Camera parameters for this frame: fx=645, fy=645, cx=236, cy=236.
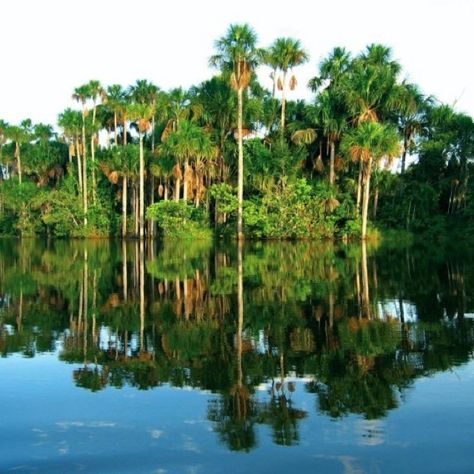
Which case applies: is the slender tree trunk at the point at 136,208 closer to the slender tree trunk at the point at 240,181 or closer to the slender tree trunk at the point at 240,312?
the slender tree trunk at the point at 240,181

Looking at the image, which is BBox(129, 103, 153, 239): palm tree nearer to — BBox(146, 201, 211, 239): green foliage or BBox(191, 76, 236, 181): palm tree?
BBox(146, 201, 211, 239): green foliage

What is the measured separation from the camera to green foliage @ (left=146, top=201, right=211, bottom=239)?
54.5 metres

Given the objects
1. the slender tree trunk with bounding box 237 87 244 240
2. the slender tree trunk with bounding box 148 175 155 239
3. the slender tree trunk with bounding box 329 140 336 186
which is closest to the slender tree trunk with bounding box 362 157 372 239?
the slender tree trunk with bounding box 329 140 336 186

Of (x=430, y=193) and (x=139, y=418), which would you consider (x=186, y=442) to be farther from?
(x=430, y=193)

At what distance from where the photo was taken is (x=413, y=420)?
6.84 metres

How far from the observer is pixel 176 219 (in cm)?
5450

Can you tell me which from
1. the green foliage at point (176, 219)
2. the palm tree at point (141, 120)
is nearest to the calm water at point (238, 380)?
the green foliage at point (176, 219)

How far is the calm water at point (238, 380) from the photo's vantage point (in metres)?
5.95

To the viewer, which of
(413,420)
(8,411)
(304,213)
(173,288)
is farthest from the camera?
(304,213)

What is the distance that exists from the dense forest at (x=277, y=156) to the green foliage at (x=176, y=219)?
92 millimetres

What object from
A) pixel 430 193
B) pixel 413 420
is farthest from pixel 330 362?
pixel 430 193

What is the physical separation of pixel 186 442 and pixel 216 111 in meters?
52.3

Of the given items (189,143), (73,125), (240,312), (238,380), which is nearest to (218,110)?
(189,143)

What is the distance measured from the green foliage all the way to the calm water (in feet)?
119
